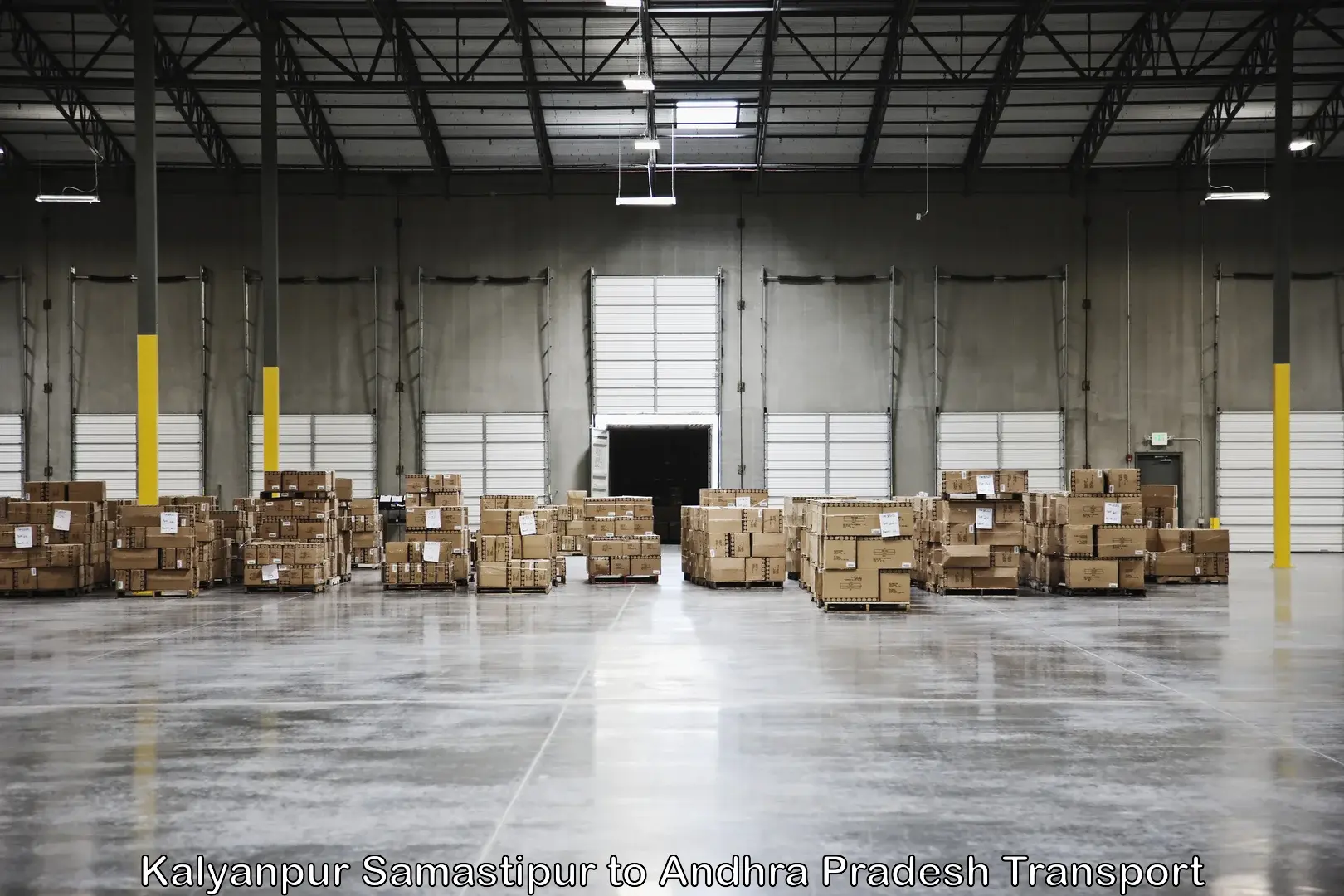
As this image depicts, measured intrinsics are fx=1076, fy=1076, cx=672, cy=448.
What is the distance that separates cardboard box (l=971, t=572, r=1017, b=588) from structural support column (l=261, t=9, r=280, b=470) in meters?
12.7

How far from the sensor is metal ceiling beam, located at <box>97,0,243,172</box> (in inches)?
804

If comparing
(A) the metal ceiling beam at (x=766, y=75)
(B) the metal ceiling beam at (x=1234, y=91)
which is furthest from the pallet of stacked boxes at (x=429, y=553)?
(B) the metal ceiling beam at (x=1234, y=91)

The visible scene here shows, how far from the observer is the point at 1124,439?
26.0 m

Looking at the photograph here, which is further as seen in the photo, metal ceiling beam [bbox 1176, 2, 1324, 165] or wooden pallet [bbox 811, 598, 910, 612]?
metal ceiling beam [bbox 1176, 2, 1324, 165]

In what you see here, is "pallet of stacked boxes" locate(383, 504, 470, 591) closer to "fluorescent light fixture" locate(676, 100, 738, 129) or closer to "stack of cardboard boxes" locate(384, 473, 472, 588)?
"stack of cardboard boxes" locate(384, 473, 472, 588)

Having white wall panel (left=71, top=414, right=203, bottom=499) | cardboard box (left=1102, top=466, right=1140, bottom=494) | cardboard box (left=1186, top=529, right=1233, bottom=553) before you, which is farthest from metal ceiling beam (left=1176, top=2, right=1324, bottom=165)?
white wall panel (left=71, top=414, right=203, bottom=499)

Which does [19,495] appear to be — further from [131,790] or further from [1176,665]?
[1176,665]

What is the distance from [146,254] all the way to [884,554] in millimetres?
12189

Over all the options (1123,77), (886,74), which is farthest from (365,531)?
(1123,77)

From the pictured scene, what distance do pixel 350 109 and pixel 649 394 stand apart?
373 inches

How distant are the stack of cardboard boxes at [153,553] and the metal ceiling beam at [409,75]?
9929mm

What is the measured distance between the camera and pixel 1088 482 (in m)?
16.5

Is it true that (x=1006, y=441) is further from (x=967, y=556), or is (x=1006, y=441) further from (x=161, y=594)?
(x=161, y=594)

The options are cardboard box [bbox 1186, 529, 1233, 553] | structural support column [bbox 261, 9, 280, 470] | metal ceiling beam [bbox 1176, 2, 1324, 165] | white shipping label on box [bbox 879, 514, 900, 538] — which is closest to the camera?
white shipping label on box [bbox 879, 514, 900, 538]
